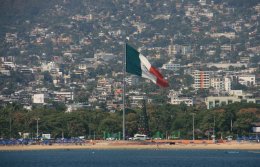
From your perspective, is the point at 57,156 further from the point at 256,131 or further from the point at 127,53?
the point at 256,131

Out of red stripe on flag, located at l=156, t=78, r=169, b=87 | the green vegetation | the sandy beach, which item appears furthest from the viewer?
the green vegetation

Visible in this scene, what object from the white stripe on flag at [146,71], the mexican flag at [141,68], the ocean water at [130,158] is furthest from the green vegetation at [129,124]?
the white stripe on flag at [146,71]

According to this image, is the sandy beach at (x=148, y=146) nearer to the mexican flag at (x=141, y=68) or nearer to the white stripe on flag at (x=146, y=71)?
the mexican flag at (x=141, y=68)

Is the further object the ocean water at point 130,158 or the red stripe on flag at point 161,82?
the red stripe on flag at point 161,82

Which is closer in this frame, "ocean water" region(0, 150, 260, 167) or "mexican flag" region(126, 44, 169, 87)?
"ocean water" region(0, 150, 260, 167)

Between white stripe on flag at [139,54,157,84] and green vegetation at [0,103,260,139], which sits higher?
white stripe on flag at [139,54,157,84]

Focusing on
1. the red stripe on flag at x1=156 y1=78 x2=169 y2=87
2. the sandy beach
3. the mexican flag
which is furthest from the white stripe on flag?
the sandy beach

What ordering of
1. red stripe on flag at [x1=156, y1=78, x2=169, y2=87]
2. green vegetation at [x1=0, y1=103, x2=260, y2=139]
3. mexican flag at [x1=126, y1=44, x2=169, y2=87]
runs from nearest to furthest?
1. red stripe on flag at [x1=156, y1=78, x2=169, y2=87]
2. mexican flag at [x1=126, y1=44, x2=169, y2=87]
3. green vegetation at [x1=0, y1=103, x2=260, y2=139]

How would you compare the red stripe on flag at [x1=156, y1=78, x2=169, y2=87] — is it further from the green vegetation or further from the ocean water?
the green vegetation
